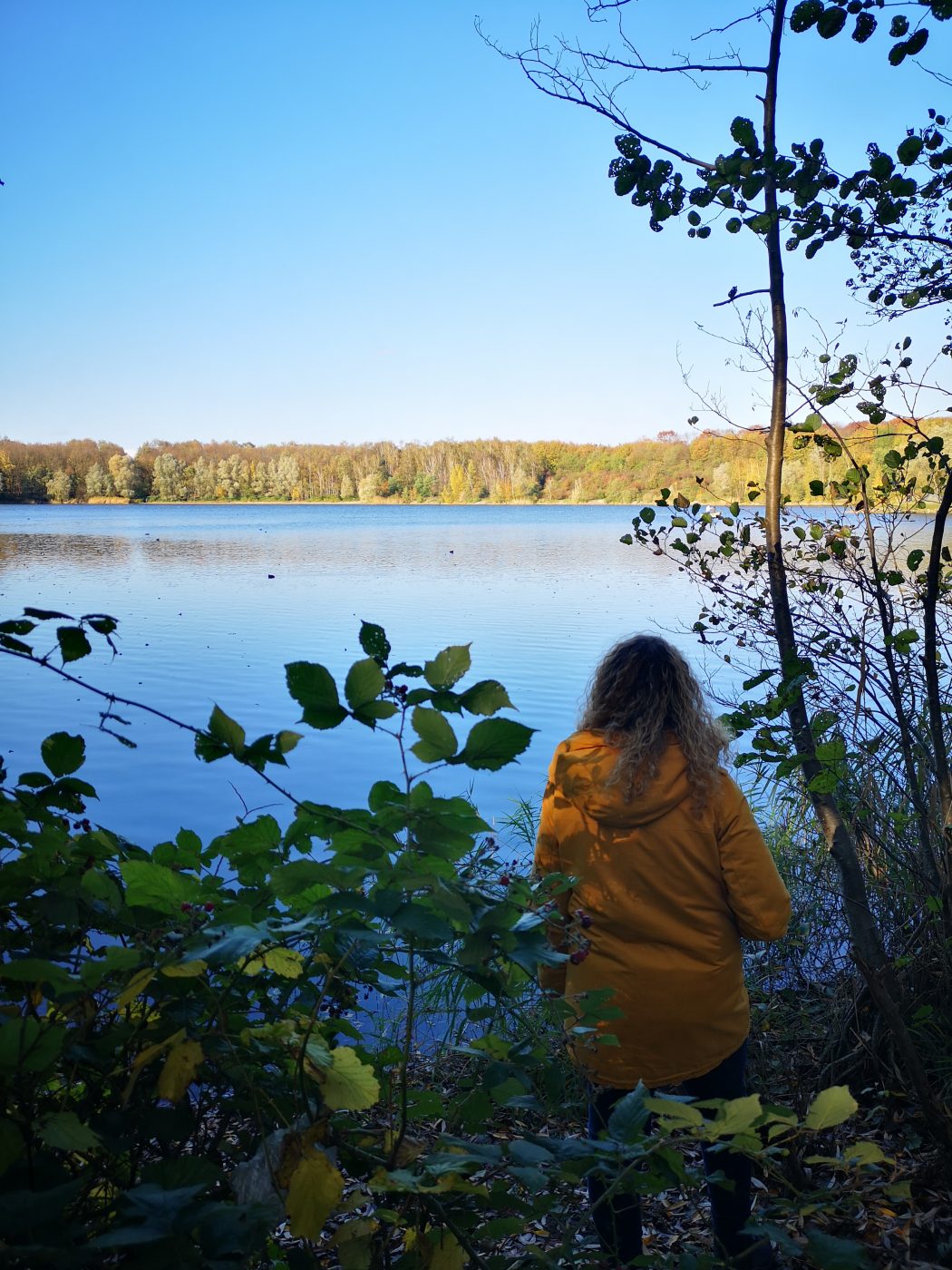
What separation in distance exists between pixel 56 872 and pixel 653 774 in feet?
4.76

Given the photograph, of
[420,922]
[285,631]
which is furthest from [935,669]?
[285,631]

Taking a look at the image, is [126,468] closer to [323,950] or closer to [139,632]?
[139,632]

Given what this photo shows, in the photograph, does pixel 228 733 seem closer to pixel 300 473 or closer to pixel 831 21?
pixel 831 21

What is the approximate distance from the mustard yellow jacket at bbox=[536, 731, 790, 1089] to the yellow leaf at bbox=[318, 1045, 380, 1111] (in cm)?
129

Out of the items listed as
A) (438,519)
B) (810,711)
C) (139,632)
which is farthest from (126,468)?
(810,711)

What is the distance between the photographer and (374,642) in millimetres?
1115

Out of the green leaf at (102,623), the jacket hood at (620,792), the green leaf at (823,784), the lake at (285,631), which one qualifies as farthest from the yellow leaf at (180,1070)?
the green leaf at (823,784)

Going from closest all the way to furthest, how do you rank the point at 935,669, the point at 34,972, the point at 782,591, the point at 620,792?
the point at 34,972
the point at 620,792
the point at 782,591
the point at 935,669

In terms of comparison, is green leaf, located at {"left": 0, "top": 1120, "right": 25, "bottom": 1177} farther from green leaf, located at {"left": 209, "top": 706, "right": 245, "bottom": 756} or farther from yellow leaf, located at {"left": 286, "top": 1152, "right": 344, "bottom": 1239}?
green leaf, located at {"left": 209, "top": 706, "right": 245, "bottom": 756}

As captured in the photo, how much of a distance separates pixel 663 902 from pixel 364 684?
60.3 inches

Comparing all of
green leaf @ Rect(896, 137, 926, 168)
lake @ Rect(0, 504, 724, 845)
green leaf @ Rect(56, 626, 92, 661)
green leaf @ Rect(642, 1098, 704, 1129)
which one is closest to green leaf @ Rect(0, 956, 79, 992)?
green leaf @ Rect(56, 626, 92, 661)

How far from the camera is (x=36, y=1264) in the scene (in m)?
0.97

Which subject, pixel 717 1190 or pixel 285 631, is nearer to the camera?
pixel 717 1190

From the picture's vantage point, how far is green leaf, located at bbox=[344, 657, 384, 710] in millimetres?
1083
